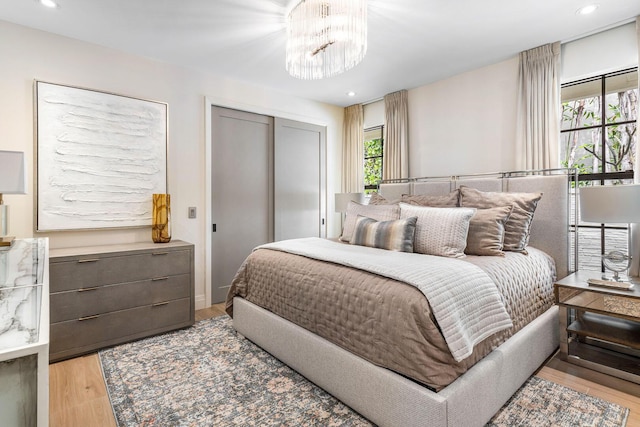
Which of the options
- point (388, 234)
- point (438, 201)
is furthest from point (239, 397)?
point (438, 201)

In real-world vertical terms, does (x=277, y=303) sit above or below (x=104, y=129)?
below

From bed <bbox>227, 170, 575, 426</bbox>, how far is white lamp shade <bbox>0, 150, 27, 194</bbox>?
154 centimetres

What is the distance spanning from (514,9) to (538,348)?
2.34 meters

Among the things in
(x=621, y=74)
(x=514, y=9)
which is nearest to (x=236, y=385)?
(x=514, y=9)

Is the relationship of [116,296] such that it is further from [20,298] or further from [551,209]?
[551,209]

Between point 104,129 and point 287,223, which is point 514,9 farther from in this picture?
point 104,129

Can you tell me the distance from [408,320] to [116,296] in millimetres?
2317

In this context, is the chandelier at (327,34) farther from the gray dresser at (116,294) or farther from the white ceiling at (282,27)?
the gray dresser at (116,294)

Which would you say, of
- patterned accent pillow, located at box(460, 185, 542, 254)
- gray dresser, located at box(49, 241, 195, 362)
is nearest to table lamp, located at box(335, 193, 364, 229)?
patterned accent pillow, located at box(460, 185, 542, 254)

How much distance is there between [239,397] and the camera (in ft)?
6.14

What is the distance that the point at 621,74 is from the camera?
2.65m

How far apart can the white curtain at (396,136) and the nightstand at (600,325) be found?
2.16 m

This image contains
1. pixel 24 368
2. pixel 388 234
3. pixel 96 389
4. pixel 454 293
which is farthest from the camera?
pixel 388 234

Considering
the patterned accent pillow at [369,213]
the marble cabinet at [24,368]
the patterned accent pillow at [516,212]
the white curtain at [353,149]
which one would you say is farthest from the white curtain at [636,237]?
the marble cabinet at [24,368]
